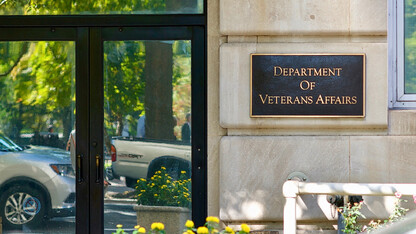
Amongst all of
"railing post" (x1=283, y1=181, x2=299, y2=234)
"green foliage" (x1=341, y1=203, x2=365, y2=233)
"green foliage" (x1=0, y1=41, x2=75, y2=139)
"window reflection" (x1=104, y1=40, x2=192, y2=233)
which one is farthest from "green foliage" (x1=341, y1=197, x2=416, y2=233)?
"green foliage" (x1=0, y1=41, x2=75, y2=139)

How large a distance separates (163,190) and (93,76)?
57.4 inches

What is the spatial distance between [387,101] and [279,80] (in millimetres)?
1120

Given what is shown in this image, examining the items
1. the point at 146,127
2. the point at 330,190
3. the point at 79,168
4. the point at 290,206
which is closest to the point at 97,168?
the point at 79,168

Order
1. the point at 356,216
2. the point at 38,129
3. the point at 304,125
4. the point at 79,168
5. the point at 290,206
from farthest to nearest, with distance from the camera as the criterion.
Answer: the point at 38,129
the point at 79,168
the point at 304,125
the point at 356,216
the point at 290,206

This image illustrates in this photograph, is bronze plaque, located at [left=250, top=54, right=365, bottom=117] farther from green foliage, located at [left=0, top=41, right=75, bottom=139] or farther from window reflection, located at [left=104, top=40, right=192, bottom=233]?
green foliage, located at [left=0, top=41, right=75, bottom=139]

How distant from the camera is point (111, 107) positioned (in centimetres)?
757

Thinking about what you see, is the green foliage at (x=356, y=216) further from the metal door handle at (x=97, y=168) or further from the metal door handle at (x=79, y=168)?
the metal door handle at (x=79, y=168)

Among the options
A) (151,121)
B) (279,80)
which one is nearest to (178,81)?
(151,121)

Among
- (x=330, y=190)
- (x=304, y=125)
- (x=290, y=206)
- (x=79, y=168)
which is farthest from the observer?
(x=79, y=168)

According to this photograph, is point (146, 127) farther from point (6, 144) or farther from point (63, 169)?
point (6, 144)

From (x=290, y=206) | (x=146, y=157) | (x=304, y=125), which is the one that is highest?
(x=304, y=125)

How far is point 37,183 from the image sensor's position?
7.59m

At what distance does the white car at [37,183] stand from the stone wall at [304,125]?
176 centimetres

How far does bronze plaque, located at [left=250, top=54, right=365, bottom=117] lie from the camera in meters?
7.06
